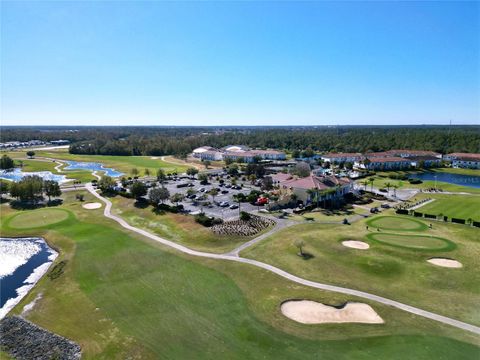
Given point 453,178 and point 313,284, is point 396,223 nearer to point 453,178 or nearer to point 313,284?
point 313,284

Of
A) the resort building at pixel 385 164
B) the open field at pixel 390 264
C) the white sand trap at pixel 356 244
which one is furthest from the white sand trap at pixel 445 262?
the resort building at pixel 385 164

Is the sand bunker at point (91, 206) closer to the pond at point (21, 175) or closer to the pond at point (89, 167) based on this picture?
the pond at point (21, 175)

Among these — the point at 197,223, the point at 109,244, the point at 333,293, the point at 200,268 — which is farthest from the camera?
the point at 197,223

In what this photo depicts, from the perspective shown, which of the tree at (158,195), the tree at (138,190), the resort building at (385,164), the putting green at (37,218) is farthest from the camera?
the resort building at (385,164)

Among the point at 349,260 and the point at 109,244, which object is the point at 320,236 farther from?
the point at 109,244

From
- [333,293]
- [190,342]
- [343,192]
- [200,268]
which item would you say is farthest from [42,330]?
[343,192]

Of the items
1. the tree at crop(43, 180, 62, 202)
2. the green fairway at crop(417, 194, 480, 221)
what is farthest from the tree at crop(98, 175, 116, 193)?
the green fairway at crop(417, 194, 480, 221)

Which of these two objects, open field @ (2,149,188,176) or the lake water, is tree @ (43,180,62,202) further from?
the lake water

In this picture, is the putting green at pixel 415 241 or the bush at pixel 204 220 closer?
the putting green at pixel 415 241
